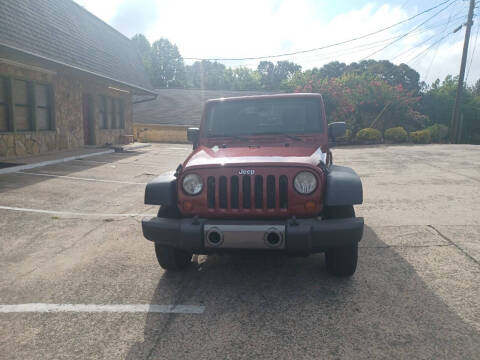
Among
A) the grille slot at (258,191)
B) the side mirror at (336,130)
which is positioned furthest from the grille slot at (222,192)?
the side mirror at (336,130)

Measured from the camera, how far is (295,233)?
2928 millimetres

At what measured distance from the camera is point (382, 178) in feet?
31.3

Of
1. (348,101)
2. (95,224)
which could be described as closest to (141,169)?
(95,224)

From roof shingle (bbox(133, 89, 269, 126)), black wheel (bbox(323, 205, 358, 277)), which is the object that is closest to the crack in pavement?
black wheel (bbox(323, 205, 358, 277))

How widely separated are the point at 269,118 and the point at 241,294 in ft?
7.21

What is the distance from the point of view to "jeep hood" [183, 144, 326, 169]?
3.25 meters

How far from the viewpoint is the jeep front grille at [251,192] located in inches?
123

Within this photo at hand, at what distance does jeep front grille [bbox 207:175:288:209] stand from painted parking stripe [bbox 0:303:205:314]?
899 mm

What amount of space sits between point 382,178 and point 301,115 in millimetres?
5916

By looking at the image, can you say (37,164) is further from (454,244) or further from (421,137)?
(421,137)

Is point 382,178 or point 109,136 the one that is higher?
point 109,136

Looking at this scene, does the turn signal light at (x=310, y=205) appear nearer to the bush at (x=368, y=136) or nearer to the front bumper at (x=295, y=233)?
the front bumper at (x=295, y=233)

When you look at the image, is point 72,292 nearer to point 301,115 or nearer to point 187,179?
point 187,179

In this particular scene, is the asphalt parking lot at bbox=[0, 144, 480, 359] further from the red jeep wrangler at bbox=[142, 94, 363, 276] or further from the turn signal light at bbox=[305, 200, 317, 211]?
the turn signal light at bbox=[305, 200, 317, 211]
